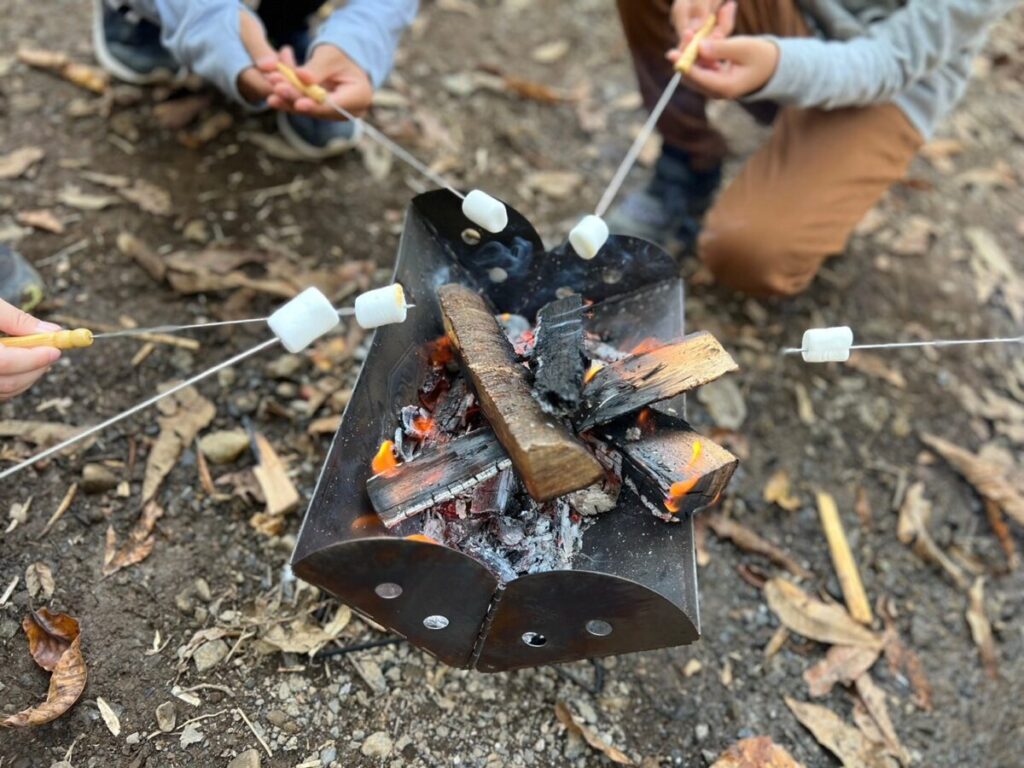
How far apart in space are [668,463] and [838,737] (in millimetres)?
963

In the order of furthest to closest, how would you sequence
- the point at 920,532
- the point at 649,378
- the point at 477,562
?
1. the point at 920,532
2. the point at 649,378
3. the point at 477,562

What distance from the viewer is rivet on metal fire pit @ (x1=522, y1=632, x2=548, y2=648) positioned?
1548 millimetres

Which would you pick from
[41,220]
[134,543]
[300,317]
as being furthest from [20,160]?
[300,317]

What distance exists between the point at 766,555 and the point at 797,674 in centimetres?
35

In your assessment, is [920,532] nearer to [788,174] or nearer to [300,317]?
[788,174]

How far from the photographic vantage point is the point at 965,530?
2617mm

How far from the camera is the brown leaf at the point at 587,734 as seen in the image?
6.28 feet

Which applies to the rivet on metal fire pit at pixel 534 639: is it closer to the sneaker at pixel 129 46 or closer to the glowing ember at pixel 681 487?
the glowing ember at pixel 681 487

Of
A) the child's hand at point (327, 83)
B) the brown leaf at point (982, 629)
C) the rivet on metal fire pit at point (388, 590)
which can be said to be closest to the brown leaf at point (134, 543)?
the rivet on metal fire pit at point (388, 590)

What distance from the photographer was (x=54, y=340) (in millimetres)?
1564

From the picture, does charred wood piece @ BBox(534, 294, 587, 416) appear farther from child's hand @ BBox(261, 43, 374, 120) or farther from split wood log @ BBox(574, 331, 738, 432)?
child's hand @ BBox(261, 43, 374, 120)

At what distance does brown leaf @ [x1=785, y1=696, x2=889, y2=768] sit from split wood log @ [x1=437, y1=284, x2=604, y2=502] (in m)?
1.01

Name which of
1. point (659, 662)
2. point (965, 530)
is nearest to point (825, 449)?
point (965, 530)

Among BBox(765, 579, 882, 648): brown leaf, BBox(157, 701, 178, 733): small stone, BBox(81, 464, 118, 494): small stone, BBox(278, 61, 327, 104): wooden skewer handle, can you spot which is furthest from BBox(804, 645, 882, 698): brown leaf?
BBox(278, 61, 327, 104): wooden skewer handle
